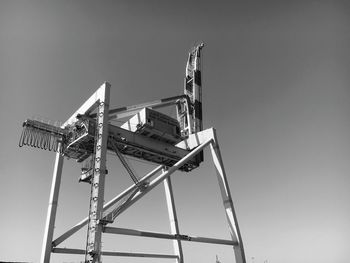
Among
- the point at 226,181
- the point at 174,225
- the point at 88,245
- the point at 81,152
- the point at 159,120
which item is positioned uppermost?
the point at 159,120

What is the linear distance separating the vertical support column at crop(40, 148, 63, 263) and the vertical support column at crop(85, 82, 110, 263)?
522cm

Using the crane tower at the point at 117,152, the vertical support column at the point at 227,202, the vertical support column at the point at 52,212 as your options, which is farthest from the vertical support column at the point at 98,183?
the vertical support column at the point at 227,202

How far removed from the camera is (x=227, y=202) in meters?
31.2

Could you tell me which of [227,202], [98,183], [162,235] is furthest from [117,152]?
[227,202]

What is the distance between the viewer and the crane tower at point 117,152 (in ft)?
76.6

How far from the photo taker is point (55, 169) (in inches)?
1131

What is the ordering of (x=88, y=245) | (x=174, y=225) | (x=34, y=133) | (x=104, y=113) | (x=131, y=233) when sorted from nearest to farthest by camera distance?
(x=88, y=245) < (x=131, y=233) < (x=104, y=113) < (x=34, y=133) < (x=174, y=225)

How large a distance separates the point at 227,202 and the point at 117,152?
12.2 meters

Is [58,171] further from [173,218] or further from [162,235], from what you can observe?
[173,218]

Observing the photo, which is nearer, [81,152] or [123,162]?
[123,162]

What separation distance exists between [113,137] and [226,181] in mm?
12391

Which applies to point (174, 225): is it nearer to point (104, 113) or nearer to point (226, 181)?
point (226, 181)

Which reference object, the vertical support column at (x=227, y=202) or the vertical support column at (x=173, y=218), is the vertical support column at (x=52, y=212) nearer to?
the vertical support column at (x=173, y=218)

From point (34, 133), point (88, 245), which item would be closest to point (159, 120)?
point (34, 133)
